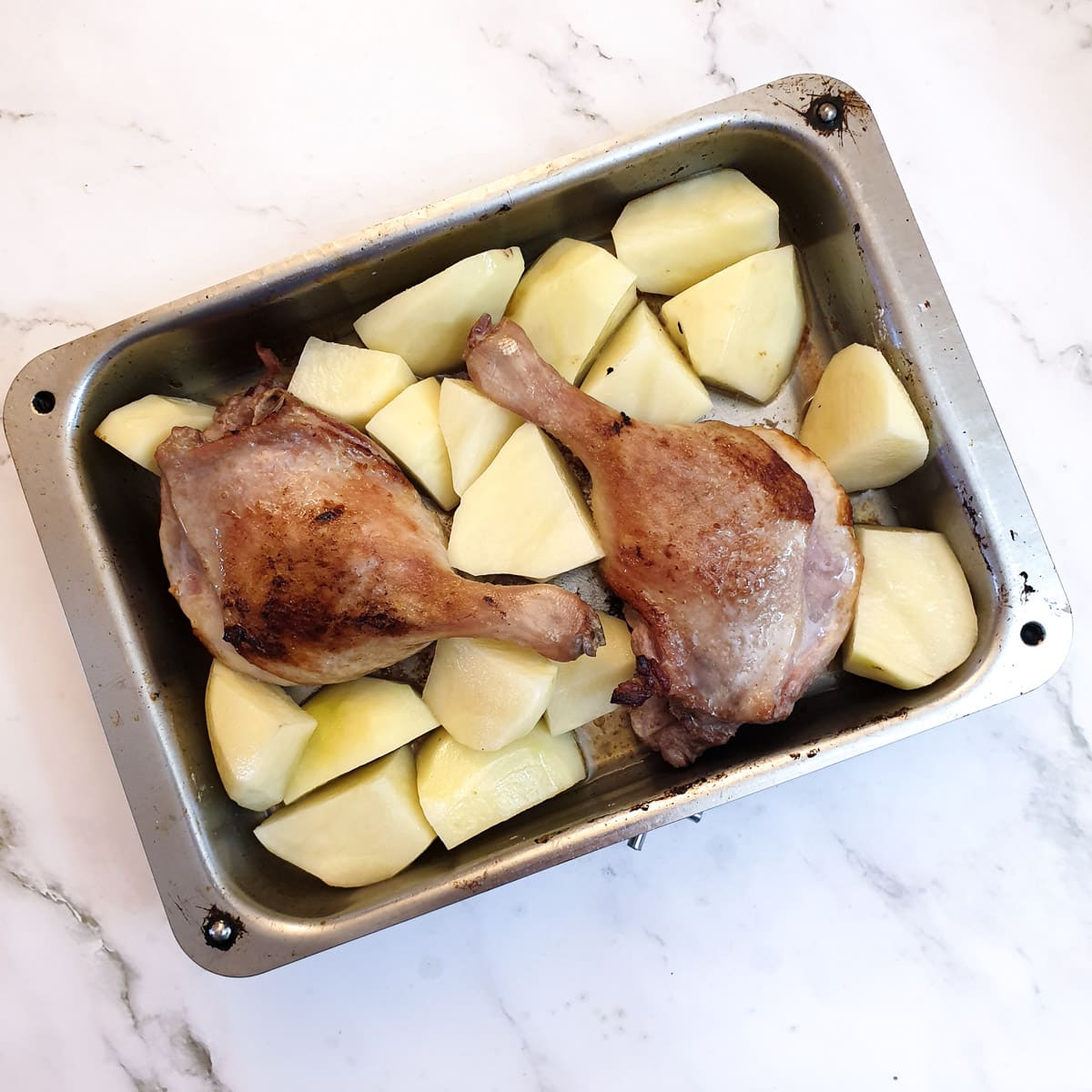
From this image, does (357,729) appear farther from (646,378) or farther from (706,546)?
(646,378)

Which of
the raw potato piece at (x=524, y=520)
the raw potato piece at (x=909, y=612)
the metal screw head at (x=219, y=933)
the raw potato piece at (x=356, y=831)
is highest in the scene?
the raw potato piece at (x=909, y=612)

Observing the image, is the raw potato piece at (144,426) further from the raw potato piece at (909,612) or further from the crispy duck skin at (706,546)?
the raw potato piece at (909,612)

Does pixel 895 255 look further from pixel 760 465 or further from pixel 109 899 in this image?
pixel 109 899

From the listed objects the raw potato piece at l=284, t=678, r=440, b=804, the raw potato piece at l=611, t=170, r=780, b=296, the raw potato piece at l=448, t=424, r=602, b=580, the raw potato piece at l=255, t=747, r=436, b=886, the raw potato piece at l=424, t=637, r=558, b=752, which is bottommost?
the raw potato piece at l=255, t=747, r=436, b=886

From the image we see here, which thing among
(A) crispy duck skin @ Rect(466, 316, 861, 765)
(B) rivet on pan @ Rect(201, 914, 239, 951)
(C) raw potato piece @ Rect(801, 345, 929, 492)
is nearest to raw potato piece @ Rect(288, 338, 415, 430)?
(A) crispy duck skin @ Rect(466, 316, 861, 765)

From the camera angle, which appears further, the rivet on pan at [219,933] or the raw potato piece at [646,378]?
the raw potato piece at [646,378]

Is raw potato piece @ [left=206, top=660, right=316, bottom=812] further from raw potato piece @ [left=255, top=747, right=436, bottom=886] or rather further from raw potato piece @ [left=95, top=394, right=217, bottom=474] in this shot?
raw potato piece @ [left=95, top=394, right=217, bottom=474]

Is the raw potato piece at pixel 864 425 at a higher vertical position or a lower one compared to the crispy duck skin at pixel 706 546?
higher

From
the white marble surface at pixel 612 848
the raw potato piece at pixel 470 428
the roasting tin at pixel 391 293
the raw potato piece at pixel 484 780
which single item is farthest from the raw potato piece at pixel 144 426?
the raw potato piece at pixel 484 780
